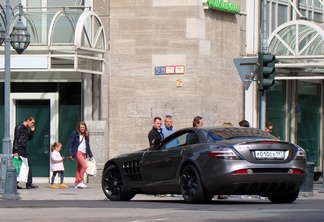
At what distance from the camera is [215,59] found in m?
30.7

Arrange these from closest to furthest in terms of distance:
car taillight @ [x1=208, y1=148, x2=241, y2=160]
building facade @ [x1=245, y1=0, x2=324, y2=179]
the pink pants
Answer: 1. car taillight @ [x1=208, y1=148, x2=241, y2=160]
2. the pink pants
3. building facade @ [x1=245, y1=0, x2=324, y2=179]

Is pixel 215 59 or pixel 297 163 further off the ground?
pixel 215 59

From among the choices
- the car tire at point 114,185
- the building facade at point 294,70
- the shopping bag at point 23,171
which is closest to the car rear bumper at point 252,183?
the car tire at point 114,185

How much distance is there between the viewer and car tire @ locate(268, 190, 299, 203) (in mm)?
19375

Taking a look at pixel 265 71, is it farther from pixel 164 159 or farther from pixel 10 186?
pixel 10 186

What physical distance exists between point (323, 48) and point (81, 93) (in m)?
6.96

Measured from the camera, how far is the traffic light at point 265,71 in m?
23.0

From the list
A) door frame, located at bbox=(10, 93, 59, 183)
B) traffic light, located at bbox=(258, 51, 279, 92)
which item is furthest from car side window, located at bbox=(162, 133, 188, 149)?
door frame, located at bbox=(10, 93, 59, 183)

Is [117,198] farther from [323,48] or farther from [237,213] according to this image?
[323,48]

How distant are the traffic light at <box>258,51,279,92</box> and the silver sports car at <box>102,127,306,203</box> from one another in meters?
3.55

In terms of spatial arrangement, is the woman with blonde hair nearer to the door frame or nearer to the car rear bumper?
the door frame

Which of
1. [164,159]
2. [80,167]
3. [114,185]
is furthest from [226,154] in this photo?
[80,167]

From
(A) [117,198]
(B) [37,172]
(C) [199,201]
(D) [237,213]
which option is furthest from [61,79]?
(D) [237,213]

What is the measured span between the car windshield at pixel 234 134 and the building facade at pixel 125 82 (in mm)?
10456
